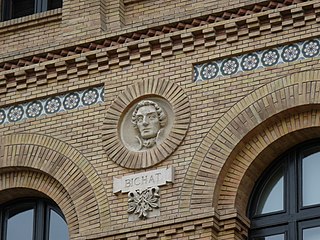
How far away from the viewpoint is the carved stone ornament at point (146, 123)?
30922 mm

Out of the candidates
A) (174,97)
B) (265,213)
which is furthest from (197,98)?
(265,213)

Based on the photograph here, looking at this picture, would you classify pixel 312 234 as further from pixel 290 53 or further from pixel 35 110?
pixel 35 110

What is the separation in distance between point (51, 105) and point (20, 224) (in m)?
2.25

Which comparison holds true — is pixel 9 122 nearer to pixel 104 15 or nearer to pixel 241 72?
pixel 104 15

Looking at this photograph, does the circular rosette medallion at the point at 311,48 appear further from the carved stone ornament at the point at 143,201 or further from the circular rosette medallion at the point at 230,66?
the carved stone ornament at the point at 143,201

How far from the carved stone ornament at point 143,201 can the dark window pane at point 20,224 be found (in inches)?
99.1

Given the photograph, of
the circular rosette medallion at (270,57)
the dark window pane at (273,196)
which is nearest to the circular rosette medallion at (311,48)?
the circular rosette medallion at (270,57)

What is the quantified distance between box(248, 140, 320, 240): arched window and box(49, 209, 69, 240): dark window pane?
3556 millimetres

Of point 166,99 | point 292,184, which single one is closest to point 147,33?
point 166,99

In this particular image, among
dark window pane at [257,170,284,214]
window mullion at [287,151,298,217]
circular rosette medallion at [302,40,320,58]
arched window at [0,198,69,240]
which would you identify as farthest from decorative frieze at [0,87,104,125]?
circular rosette medallion at [302,40,320,58]

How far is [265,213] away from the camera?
3044 centimetres

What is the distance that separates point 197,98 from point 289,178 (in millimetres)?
2147

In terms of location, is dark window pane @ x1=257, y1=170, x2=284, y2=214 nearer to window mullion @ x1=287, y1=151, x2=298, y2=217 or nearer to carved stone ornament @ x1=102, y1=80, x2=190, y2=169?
window mullion @ x1=287, y1=151, x2=298, y2=217

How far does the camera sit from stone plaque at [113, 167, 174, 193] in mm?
30609
